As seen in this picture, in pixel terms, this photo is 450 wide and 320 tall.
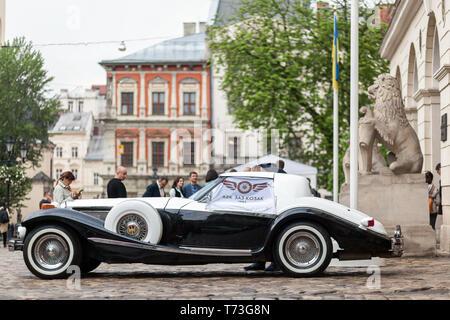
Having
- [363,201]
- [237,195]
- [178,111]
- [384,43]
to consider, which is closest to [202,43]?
[178,111]

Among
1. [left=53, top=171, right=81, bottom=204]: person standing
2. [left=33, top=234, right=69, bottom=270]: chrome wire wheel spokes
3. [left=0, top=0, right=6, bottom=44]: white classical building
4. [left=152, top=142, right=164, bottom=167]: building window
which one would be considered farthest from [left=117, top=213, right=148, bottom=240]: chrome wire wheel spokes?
[left=152, top=142, right=164, bottom=167]: building window

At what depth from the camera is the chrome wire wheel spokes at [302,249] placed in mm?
10055

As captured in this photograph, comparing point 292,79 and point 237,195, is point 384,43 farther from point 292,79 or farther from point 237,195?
point 237,195

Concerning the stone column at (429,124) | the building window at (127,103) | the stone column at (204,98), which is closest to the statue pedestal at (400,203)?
the stone column at (429,124)

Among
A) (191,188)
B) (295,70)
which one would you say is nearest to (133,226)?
(191,188)

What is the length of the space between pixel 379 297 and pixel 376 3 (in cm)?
2923

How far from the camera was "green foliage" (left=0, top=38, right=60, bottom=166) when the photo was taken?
1869 inches

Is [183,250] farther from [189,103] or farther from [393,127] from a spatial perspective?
[189,103]

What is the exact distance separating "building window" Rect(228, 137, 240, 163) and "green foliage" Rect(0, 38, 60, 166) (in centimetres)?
1854

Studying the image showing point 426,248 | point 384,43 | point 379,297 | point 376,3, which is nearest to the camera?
point 379,297

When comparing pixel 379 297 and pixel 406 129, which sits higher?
pixel 406 129

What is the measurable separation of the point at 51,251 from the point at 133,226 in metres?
1.11

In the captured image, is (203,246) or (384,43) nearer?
(203,246)
